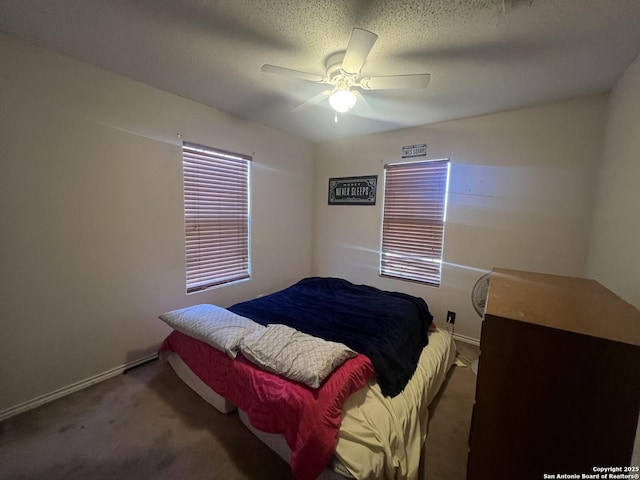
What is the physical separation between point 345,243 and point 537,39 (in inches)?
104

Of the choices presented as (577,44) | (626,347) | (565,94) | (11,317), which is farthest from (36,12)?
(565,94)

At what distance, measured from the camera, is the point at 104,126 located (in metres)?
1.90

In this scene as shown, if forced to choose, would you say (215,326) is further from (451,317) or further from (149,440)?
(451,317)

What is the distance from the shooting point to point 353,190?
3.46m

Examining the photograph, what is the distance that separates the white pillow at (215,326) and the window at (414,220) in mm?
2028

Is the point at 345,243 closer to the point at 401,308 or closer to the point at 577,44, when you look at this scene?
the point at 401,308

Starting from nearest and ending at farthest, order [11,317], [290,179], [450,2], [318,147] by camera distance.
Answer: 1. [450,2]
2. [11,317]
3. [290,179]
4. [318,147]

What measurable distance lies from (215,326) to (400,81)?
81.1 inches

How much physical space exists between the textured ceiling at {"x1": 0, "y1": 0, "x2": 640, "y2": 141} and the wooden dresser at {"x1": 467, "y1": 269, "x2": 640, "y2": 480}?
59.1 inches

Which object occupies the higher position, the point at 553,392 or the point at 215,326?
the point at 553,392

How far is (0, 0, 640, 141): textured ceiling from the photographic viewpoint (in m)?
1.29

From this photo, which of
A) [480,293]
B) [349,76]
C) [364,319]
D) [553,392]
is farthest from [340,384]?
[349,76]

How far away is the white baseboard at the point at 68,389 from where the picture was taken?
1.63 metres

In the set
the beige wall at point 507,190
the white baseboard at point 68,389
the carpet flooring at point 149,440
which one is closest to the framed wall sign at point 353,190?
the beige wall at point 507,190
